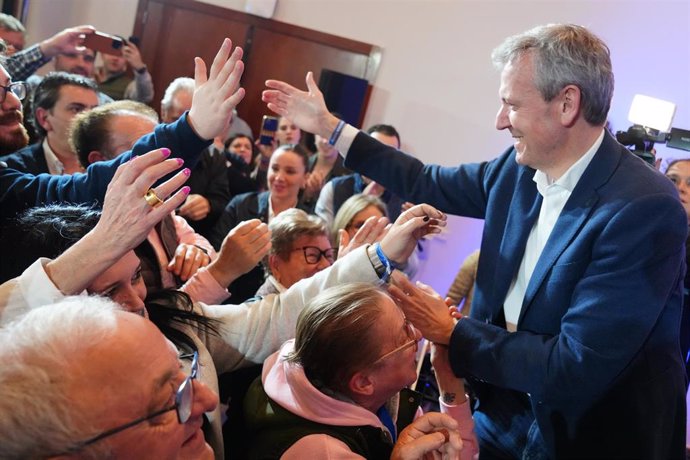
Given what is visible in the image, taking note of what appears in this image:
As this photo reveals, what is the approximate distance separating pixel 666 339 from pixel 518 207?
471 mm

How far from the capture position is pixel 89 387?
82 cm

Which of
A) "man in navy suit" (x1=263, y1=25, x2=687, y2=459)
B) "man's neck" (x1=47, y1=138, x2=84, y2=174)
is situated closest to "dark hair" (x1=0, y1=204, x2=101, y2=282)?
"man in navy suit" (x1=263, y1=25, x2=687, y2=459)

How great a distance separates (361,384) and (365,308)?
0.16 metres

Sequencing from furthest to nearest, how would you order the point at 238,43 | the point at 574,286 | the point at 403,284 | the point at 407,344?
the point at 238,43 < the point at 403,284 < the point at 574,286 < the point at 407,344

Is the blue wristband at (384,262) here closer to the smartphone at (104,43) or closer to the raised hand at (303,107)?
the raised hand at (303,107)

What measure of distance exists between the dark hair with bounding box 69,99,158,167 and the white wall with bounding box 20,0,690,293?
3.35 m

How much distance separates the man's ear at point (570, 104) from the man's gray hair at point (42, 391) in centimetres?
111

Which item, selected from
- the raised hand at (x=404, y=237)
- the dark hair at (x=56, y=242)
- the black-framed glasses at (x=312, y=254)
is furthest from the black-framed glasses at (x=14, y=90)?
the raised hand at (x=404, y=237)

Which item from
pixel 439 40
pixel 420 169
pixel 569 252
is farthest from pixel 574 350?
pixel 439 40

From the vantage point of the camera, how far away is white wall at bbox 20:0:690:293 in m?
4.62

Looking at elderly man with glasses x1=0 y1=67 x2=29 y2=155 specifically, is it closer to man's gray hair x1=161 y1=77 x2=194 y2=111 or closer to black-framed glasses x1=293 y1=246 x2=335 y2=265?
black-framed glasses x1=293 y1=246 x2=335 y2=265

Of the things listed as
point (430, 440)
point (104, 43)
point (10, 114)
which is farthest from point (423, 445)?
point (104, 43)

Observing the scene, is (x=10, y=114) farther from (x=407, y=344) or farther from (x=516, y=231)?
(x=516, y=231)

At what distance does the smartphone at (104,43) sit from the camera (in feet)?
11.9
